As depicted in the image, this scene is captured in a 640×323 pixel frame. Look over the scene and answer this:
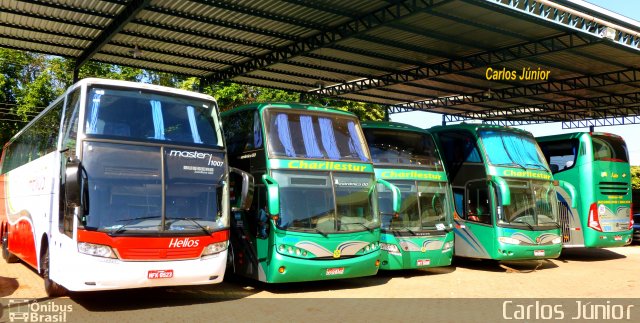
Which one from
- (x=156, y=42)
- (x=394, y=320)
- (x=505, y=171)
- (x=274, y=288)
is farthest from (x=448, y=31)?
(x=394, y=320)

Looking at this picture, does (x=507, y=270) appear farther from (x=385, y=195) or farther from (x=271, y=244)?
(x=271, y=244)

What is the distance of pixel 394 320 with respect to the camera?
8.16m

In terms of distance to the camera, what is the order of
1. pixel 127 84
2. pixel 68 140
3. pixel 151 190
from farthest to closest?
pixel 127 84, pixel 68 140, pixel 151 190

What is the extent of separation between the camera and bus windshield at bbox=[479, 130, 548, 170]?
14.2 metres

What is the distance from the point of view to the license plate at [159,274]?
27.9 feet

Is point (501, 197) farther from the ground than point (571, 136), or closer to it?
closer to it

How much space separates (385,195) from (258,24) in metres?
6.90

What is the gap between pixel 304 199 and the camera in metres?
10.5

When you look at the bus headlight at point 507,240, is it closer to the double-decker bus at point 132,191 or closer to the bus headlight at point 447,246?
the bus headlight at point 447,246

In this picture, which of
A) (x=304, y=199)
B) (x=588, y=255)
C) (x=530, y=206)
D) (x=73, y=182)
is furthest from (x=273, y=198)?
(x=588, y=255)

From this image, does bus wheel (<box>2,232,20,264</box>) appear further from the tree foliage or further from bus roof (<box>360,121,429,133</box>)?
the tree foliage

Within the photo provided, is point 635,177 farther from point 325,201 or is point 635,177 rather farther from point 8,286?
point 8,286

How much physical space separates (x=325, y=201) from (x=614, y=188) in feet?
33.8

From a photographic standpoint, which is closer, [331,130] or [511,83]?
[331,130]
